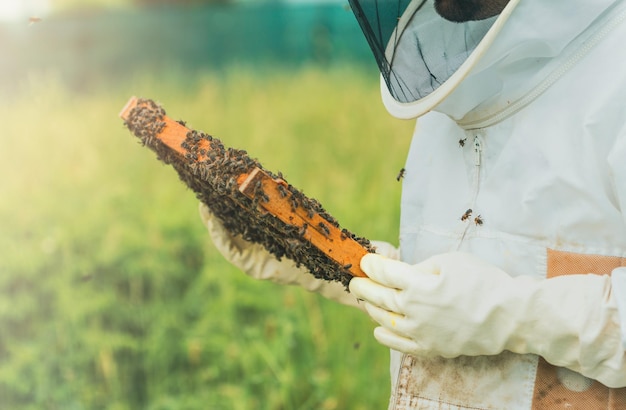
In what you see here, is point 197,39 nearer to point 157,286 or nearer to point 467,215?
point 157,286

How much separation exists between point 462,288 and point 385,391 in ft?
7.37

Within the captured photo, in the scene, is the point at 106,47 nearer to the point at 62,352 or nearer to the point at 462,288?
the point at 62,352

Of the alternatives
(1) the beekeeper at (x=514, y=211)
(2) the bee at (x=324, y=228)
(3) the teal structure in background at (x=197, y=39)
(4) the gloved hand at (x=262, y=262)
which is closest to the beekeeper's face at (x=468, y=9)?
(1) the beekeeper at (x=514, y=211)

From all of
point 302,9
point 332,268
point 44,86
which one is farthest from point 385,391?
point 302,9

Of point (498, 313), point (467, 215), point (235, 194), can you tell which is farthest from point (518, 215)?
point (235, 194)

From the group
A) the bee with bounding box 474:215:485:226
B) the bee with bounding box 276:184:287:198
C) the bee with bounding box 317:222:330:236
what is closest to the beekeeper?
the bee with bounding box 474:215:485:226

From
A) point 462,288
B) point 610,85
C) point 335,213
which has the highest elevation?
point 335,213

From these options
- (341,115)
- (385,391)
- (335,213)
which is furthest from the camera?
(341,115)

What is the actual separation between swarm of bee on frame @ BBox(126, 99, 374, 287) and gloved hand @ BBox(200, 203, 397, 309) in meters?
0.13

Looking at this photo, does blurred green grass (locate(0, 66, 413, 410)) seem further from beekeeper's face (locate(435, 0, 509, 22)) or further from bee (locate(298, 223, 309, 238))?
beekeeper's face (locate(435, 0, 509, 22))

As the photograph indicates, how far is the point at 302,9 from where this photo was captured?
7715 mm

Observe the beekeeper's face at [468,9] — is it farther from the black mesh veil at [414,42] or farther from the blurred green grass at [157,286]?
the blurred green grass at [157,286]

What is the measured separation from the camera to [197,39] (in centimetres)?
787

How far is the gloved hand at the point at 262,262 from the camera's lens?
2072mm
